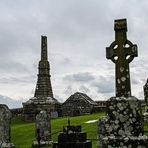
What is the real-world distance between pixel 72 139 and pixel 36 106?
119 ft

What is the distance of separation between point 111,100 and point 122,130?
2.62 feet

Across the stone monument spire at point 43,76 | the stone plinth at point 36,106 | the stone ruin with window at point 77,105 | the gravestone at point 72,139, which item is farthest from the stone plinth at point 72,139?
the stone monument spire at point 43,76

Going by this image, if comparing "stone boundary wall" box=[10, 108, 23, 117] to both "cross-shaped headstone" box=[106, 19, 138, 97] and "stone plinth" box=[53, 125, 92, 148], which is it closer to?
"stone plinth" box=[53, 125, 92, 148]

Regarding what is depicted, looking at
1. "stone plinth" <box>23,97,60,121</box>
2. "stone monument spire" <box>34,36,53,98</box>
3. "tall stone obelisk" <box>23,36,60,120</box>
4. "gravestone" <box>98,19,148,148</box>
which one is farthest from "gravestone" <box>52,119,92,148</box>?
"stone monument spire" <box>34,36,53,98</box>

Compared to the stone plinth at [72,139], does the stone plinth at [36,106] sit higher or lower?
higher

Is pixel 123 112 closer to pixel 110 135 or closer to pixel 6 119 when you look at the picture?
pixel 110 135

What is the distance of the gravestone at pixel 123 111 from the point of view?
9.26 meters

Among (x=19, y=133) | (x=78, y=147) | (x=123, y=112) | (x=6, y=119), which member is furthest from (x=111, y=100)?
(x=19, y=133)

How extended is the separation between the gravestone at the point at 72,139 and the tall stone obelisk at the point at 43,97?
34.1 meters

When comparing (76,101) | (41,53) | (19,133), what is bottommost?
(19,133)

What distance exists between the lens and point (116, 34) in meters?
10.1

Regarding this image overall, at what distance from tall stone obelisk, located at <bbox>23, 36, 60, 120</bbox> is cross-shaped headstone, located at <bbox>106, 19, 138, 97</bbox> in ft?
133

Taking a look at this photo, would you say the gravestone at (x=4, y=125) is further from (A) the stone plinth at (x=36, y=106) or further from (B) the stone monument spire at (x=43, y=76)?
(B) the stone monument spire at (x=43, y=76)

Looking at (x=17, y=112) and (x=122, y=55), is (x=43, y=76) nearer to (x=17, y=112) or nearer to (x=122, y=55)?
(x=17, y=112)
